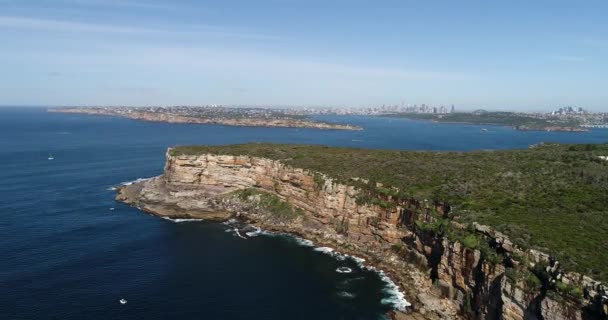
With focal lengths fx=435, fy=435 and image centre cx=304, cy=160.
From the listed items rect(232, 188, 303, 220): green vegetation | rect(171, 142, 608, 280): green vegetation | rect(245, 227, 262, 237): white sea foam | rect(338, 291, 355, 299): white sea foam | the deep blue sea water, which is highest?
rect(171, 142, 608, 280): green vegetation

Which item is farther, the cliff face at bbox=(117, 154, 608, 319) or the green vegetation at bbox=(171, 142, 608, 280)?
the green vegetation at bbox=(171, 142, 608, 280)

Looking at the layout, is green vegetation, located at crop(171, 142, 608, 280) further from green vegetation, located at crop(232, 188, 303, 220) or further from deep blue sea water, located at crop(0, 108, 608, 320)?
deep blue sea water, located at crop(0, 108, 608, 320)

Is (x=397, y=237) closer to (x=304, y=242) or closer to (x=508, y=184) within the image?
(x=304, y=242)

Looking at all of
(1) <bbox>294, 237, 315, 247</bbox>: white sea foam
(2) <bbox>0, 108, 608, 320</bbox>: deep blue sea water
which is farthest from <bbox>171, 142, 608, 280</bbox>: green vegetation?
(2) <bbox>0, 108, 608, 320</bbox>: deep blue sea water

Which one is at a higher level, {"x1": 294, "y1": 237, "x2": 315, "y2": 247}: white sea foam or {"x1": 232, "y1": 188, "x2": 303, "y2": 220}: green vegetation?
{"x1": 232, "y1": 188, "x2": 303, "y2": 220}: green vegetation

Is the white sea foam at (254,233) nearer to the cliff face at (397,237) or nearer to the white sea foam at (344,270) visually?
the cliff face at (397,237)

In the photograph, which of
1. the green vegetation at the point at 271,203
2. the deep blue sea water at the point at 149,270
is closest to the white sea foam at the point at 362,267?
the deep blue sea water at the point at 149,270

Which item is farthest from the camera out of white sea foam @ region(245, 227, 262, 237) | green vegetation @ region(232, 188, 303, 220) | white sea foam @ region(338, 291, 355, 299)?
green vegetation @ region(232, 188, 303, 220)

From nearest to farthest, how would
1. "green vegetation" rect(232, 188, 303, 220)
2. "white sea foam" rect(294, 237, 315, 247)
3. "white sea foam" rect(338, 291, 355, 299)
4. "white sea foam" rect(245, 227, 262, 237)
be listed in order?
"white sea foam" rect(338, 291, 355, 299), "white sea foam" rect(294, 237, 315, 247), "white sea foam" rect(245, 227, 262, 237), "green vegetation" rect(232, 188, 303, 220)
